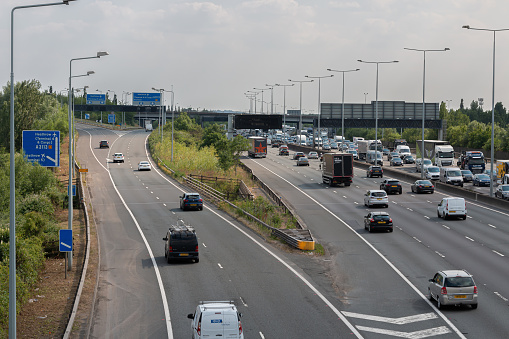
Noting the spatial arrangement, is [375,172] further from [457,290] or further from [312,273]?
[457,290]

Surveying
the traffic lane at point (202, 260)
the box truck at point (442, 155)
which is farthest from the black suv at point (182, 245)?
the box truck at point (442, 155)

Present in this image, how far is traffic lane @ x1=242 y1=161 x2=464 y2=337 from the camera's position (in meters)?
25.9

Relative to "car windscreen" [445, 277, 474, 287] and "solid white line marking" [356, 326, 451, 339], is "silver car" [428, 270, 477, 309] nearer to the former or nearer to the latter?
"car windscreen" [445, 277, 474, 287]

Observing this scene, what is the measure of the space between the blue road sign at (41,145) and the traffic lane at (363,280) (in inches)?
778

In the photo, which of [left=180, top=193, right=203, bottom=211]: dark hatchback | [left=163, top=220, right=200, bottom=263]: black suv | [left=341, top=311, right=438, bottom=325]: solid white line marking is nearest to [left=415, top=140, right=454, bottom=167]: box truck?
[left=180, top=193, right=203, bottom=211]: dark hatchback

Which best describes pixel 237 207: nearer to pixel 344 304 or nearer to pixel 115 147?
pixel 344 304

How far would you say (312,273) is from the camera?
33.1 meters

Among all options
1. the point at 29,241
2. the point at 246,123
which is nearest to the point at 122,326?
the point at 29,241

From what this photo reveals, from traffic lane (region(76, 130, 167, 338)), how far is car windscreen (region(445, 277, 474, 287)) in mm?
10423

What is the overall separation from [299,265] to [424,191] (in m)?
32.1

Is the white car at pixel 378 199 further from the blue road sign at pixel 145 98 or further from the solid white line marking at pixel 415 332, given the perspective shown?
the blue road sign at pixel 145 98

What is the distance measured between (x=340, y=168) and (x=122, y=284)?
42134 millimetres

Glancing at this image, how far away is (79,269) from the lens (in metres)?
33.9

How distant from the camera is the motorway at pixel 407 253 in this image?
25.8 m
